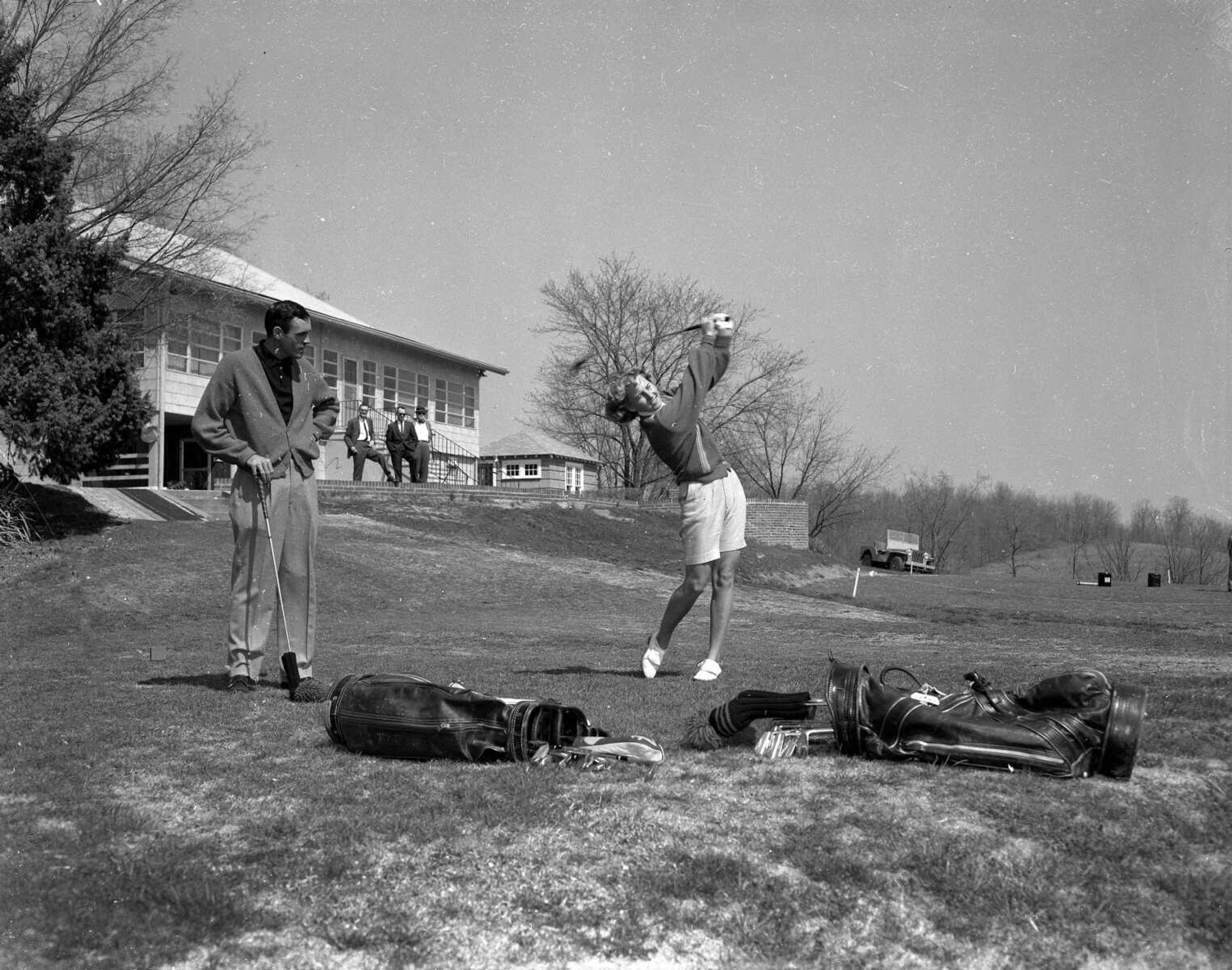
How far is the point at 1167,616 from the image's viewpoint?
17.5m

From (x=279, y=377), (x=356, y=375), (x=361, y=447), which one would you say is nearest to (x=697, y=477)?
(x=279, y=377)

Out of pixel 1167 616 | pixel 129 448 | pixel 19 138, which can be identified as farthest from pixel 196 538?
pixel 1167 616

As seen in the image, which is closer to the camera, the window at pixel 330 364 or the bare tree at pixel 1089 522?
the window at pixel 330 364

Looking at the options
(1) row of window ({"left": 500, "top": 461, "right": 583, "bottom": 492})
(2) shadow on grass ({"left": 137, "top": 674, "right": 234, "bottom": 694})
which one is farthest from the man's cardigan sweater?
(1) row of window ({"left": 500, "top": 461, "right": 583, "bottom": 492})

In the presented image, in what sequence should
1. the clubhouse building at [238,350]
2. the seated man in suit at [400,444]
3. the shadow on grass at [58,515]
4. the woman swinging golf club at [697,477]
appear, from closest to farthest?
the woman swinging golf club at [697,477]
the shadow on grass at [58,515]
the clubhouse building at [238,350]
the seated man in suit at [400,444]

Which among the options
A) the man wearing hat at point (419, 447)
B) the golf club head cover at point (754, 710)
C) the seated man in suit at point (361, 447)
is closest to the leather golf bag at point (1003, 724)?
the golf club head cover at point (754, 710)

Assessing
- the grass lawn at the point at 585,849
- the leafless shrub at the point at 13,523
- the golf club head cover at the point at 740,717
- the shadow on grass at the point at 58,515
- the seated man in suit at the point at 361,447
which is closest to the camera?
the grass lawn at the point at 585,849

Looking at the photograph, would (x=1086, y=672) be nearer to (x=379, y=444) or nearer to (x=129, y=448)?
(x=129, y=448)

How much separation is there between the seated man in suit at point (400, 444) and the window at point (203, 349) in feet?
16.1

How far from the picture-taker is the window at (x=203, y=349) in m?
31.9

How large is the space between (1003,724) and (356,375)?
37312mm

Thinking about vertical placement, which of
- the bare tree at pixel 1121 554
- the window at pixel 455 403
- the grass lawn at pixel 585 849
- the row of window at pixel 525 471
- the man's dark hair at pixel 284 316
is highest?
the window at pixel 455 403

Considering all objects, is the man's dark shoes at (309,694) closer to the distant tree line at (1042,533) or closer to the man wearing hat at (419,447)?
the man wearing hat at (419,447)

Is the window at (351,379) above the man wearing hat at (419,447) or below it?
above
